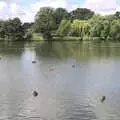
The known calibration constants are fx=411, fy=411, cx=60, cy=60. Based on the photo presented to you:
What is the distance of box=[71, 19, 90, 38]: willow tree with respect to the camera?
100 m

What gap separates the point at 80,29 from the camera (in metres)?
101

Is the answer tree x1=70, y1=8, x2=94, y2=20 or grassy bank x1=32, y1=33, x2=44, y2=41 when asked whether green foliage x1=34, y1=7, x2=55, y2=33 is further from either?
tree x1=70, y1=8, x2=94, y2=20

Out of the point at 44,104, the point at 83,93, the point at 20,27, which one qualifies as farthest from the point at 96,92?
the point at 20,27

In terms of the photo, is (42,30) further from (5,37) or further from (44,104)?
(44,104)

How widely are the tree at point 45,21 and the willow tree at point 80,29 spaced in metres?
5.75

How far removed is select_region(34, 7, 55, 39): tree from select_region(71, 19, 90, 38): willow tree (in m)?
5.75

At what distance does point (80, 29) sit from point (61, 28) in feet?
17.0

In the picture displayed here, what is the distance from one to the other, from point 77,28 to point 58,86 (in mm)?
76404

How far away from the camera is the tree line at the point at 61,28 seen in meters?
93.8

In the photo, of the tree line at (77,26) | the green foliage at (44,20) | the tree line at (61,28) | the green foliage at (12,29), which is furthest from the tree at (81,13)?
the green foliage at (12,29)

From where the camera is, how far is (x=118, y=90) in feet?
82.6

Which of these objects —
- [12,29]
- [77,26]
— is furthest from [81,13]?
[12,29]

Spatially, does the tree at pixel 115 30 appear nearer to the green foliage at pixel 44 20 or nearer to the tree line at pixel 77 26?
the tree line at pixel 77 26

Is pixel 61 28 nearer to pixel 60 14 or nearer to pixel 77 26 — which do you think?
pixel 77 26
